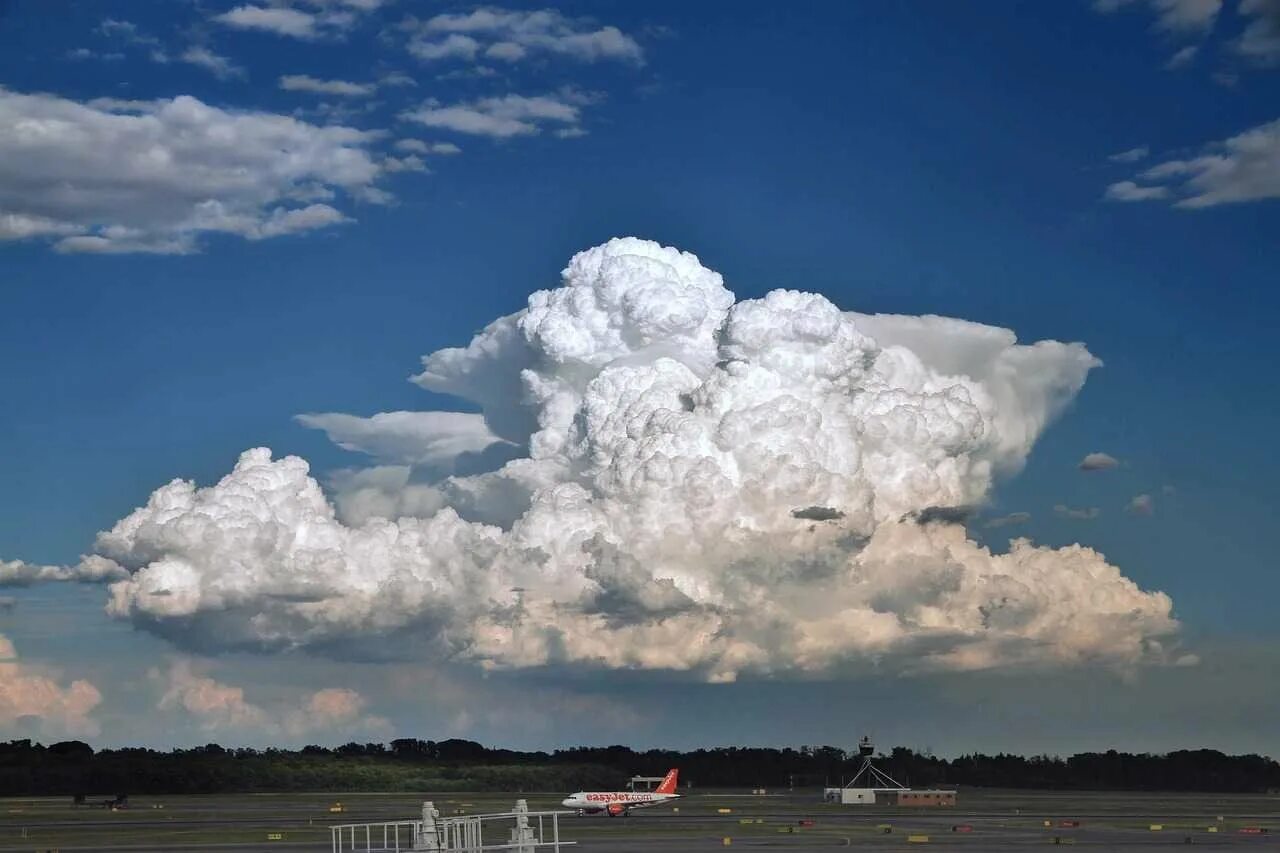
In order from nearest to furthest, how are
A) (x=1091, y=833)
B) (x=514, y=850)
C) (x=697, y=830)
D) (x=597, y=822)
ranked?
(x=514, y=850) < (x=1091, y=833) < (x=697, y=830) < (x=597, y=822)

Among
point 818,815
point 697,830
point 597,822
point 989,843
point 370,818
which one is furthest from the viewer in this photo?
point 818,815

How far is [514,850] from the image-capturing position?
252 ft

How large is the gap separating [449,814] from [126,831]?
50.7 metres

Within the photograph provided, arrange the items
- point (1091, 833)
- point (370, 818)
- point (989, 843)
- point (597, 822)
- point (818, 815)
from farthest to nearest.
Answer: point (818, 815)
point (597, 822)
point (370, 818)
point (1091, 833)
point (989, 843)

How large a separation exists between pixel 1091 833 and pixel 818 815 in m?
57.7

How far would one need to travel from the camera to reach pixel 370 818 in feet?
574

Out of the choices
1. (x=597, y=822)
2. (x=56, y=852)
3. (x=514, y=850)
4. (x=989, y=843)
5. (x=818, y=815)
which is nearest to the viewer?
(x=514, y=850)

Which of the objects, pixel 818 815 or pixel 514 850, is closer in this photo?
pixel 514 850

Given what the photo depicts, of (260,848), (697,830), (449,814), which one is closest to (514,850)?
(260,848)

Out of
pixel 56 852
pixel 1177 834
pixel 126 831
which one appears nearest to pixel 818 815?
pixel 1177 834

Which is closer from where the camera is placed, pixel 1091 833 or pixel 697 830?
pixel 1091 833

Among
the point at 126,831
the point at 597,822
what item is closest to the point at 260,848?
the point at 126,831

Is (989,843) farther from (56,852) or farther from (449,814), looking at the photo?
(449,814)

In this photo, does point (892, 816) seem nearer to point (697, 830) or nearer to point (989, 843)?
point (697, 830)
